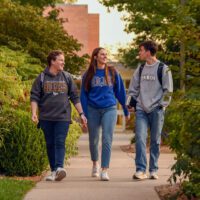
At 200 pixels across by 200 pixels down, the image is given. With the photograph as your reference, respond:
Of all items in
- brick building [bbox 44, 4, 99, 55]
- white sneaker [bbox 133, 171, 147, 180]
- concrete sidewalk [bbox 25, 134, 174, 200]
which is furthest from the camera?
brick building [bbox 44, 4, 99, 55]

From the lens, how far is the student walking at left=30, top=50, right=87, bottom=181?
1159cm

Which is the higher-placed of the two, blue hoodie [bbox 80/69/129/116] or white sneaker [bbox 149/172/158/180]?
A: blue hoodie [bbox 80/69/129/116]

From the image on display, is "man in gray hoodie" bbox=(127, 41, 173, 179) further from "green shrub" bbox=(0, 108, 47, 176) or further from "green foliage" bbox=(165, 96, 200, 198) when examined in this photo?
"green foliage" bbox=(165, 96, 200, 198)

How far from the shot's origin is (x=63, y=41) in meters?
24.7

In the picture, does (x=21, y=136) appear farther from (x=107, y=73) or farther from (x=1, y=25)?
(x=1, y=25)

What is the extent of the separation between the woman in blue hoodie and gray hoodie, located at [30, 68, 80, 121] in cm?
44

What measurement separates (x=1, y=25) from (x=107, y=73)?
12.6 m

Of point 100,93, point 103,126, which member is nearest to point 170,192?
point 103,126

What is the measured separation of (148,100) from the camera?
37.9 feet

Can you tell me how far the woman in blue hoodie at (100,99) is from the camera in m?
11.9

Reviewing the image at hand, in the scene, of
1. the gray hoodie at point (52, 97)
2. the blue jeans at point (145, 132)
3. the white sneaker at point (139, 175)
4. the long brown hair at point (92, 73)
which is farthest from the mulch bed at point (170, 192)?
the long brown hair at point (92, 73)

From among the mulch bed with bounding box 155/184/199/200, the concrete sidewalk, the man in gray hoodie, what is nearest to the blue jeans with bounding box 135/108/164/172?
the man in gray hoodie

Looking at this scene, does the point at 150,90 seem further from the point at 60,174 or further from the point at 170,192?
the point at 170,192

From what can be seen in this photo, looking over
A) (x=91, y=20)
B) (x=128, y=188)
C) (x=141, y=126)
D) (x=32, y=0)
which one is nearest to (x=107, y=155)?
(x=141, y=126)
